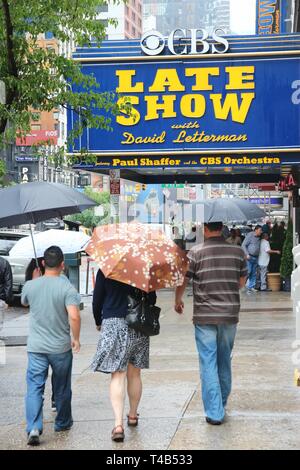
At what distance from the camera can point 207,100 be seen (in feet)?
61.7

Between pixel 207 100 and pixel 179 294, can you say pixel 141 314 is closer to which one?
pixel 179 294

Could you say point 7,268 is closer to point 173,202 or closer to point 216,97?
point 216,97

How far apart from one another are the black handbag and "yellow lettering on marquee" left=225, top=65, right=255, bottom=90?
12.8 metres

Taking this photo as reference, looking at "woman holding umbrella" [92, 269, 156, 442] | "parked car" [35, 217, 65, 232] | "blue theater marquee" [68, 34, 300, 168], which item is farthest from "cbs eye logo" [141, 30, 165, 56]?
"parked car" [35, 217, 65, 232]

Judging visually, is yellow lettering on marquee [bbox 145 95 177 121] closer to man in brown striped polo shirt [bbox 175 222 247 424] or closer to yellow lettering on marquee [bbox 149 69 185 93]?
yellow lettering on marquee [bbox 149 69 185 93]

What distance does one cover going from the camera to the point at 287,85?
61.4 ft

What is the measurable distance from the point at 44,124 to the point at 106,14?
41314mm

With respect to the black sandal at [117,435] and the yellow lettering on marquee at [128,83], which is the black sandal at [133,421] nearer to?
the black sandal at [117,435]

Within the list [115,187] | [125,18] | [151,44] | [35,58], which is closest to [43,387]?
[35,58]

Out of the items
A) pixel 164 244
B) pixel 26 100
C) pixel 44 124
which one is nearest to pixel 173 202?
pixel 26 100

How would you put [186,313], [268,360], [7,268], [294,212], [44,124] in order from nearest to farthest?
1. [7,268]
2. [268,360]
3. [186,313]
4. [294,212]
5. [44,124]

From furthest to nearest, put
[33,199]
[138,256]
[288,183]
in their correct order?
[288,183] < [33,199] < [138,256]

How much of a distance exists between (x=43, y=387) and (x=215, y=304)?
1668mm

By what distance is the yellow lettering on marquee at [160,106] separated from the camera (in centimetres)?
1883
